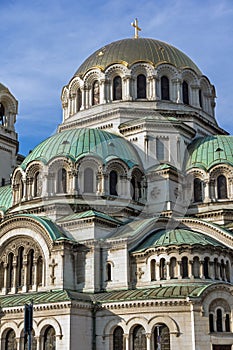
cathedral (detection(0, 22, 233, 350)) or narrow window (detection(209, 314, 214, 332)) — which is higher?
cathedral (detection(0, 22, 233, 350))

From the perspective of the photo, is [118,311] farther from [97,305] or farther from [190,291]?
[190,291]

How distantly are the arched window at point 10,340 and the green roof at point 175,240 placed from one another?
6864mm

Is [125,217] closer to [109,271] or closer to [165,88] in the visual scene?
[109,271]

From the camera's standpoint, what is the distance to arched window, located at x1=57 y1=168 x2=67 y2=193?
1239 inches

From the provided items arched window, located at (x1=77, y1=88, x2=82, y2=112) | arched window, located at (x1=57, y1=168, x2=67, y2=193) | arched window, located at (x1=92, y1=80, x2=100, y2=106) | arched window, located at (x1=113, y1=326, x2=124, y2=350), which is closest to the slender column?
arched window, located at (x1=113, y1=326, x2=124, y2=350)

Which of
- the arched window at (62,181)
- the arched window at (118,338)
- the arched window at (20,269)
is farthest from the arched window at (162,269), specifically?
the arched window at (62,181)

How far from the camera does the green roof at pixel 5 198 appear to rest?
35312mm

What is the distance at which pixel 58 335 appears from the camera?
80.5 ft

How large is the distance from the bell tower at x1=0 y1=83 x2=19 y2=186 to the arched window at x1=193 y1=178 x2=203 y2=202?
14721mm

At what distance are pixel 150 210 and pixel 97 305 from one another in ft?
26.9

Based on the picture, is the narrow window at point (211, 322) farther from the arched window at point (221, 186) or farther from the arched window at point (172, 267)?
the arched window at point (221, 186)

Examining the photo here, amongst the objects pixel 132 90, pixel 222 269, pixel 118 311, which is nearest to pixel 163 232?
pixel 222 269

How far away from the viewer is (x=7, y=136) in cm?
4244

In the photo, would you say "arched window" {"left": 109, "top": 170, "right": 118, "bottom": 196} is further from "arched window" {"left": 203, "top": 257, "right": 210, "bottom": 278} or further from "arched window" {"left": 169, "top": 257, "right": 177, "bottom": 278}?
"arched window" {"left": 203, "top": 257, "right": 210, "bottom": 278}
